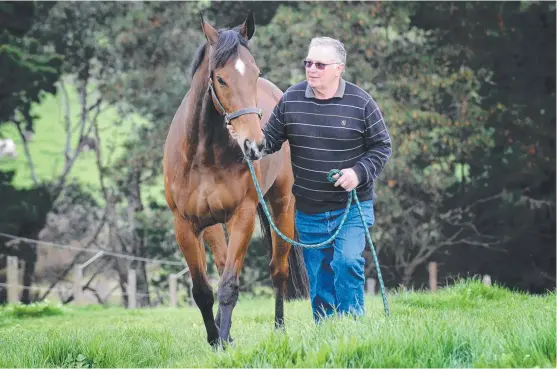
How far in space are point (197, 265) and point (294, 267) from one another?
6.84 feet

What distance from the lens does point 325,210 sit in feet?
19.7

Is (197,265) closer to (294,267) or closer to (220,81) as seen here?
(220,81)

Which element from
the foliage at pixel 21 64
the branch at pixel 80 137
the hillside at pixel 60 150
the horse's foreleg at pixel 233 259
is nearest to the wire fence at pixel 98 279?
the branch at pixel 80 137

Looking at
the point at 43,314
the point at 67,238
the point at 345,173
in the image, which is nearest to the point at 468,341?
the point at 345,173

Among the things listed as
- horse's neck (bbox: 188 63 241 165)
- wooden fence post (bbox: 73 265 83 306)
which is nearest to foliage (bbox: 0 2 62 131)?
wooden fence post (bbox: 73 265 83 306)

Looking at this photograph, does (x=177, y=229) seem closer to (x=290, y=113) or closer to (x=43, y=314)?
(x=290, y=113)

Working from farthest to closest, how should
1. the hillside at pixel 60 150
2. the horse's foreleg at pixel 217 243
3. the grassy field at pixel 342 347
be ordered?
the hillside at pixel 60 150 → the horse's foreleg at pixel 217 243 → the grassy field at pixel 342 347

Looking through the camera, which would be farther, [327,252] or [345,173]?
[327,252]

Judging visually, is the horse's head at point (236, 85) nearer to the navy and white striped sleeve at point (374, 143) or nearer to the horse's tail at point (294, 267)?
the navy and white striped sleeve at point (374, 143)

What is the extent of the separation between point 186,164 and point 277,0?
15.7m

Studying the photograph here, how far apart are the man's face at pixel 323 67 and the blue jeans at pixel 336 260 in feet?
2.95

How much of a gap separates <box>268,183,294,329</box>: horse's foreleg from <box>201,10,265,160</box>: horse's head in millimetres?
1975

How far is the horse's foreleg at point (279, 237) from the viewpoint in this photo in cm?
786

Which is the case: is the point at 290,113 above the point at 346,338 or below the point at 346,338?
above
